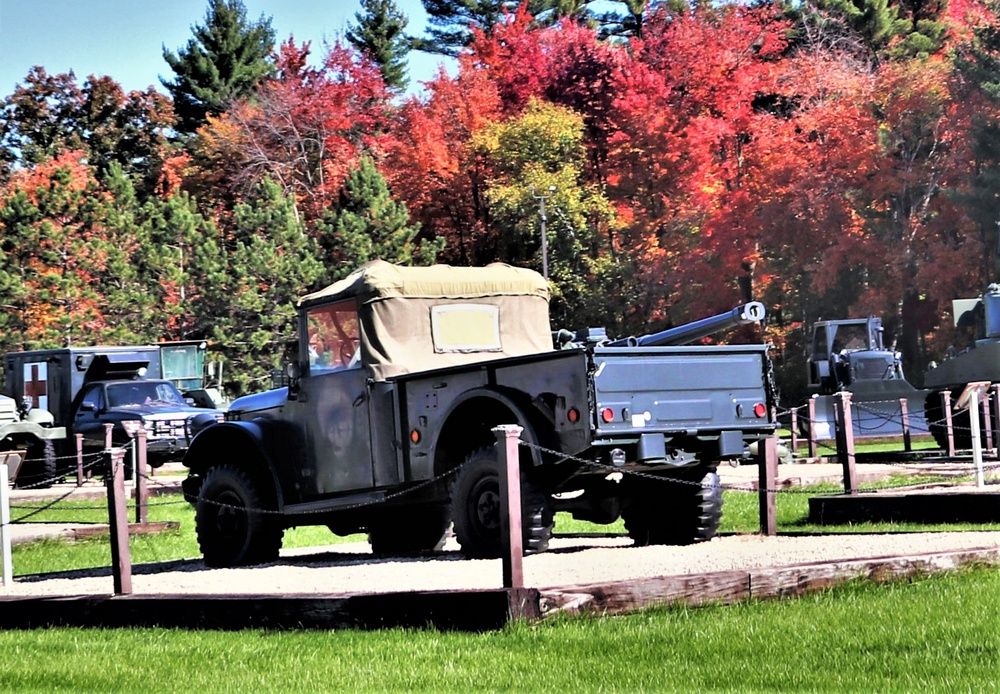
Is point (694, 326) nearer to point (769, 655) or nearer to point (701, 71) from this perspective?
point (769, 655)

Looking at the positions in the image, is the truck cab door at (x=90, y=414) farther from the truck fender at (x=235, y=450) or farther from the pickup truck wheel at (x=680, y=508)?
the pickup truck wheel at (x=680, y=508)

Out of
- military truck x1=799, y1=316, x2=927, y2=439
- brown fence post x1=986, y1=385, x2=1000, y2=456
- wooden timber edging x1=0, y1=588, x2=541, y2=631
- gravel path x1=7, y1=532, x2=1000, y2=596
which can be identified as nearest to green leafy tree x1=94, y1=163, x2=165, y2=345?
military truck x1=799, y1=316, x2=927, y2=439

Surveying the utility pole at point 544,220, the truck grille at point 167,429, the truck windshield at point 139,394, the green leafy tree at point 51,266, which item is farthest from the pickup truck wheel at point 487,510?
the utility pole at point 544,220

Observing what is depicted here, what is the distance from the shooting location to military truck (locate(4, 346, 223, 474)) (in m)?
32.7

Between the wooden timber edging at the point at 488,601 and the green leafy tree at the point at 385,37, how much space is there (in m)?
63.2

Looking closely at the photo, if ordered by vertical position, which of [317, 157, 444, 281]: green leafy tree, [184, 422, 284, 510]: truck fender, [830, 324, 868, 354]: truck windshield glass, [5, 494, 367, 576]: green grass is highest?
[317, 157, 444, 281]: green leafy tree

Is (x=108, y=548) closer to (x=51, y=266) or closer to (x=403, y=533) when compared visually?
(x=403, y=533)

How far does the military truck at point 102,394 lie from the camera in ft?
107

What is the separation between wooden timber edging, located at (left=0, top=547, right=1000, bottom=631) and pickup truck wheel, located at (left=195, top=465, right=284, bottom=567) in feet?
12.8

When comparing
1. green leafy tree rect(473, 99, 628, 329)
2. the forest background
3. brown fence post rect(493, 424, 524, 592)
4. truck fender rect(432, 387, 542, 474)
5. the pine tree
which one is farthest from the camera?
green leafy tree rect(473, 99, 628, 329)

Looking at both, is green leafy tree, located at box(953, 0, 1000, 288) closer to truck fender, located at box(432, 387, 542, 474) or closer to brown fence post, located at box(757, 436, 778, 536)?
brown fence post, located at box(757, 436, 778, 536)

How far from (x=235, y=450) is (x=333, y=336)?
1.59 m

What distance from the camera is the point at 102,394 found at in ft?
113

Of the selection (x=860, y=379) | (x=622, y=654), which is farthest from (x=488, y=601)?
(x=860, y=379)
